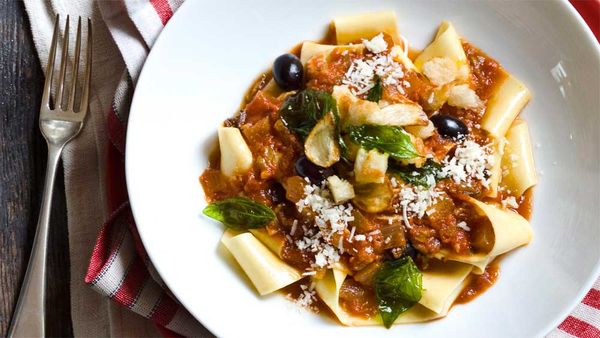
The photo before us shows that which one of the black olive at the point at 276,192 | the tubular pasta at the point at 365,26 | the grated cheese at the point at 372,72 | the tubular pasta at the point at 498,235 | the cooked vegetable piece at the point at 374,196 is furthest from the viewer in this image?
→ the tubular pasta at the point at 365,26

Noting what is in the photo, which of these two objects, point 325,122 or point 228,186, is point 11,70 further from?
point 325,122

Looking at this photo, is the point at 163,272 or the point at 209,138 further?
the point at 209,138

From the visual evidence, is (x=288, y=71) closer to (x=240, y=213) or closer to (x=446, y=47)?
(x=240, y=213)

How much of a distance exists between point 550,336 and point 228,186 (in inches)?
126

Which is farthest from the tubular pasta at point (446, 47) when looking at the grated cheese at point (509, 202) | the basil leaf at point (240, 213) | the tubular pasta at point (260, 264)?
the tubular pasta at point (260, 264)

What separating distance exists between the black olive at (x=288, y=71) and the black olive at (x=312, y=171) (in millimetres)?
794

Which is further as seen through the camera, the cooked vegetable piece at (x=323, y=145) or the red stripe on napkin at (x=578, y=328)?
the red stripe on napkin at (x=578, y=328)

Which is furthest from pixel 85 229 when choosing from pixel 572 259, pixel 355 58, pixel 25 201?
pixel 572 259

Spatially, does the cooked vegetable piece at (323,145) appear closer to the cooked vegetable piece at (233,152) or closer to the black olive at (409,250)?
the cooked vegetable piece at (233,152)

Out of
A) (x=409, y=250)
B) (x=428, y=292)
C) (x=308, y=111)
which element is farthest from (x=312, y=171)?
(x=428, y=292)

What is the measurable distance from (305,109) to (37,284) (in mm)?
2798

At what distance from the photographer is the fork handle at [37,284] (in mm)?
5555

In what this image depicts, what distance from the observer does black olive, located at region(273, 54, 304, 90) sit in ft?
18.3

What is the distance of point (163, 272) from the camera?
516 centimetres
